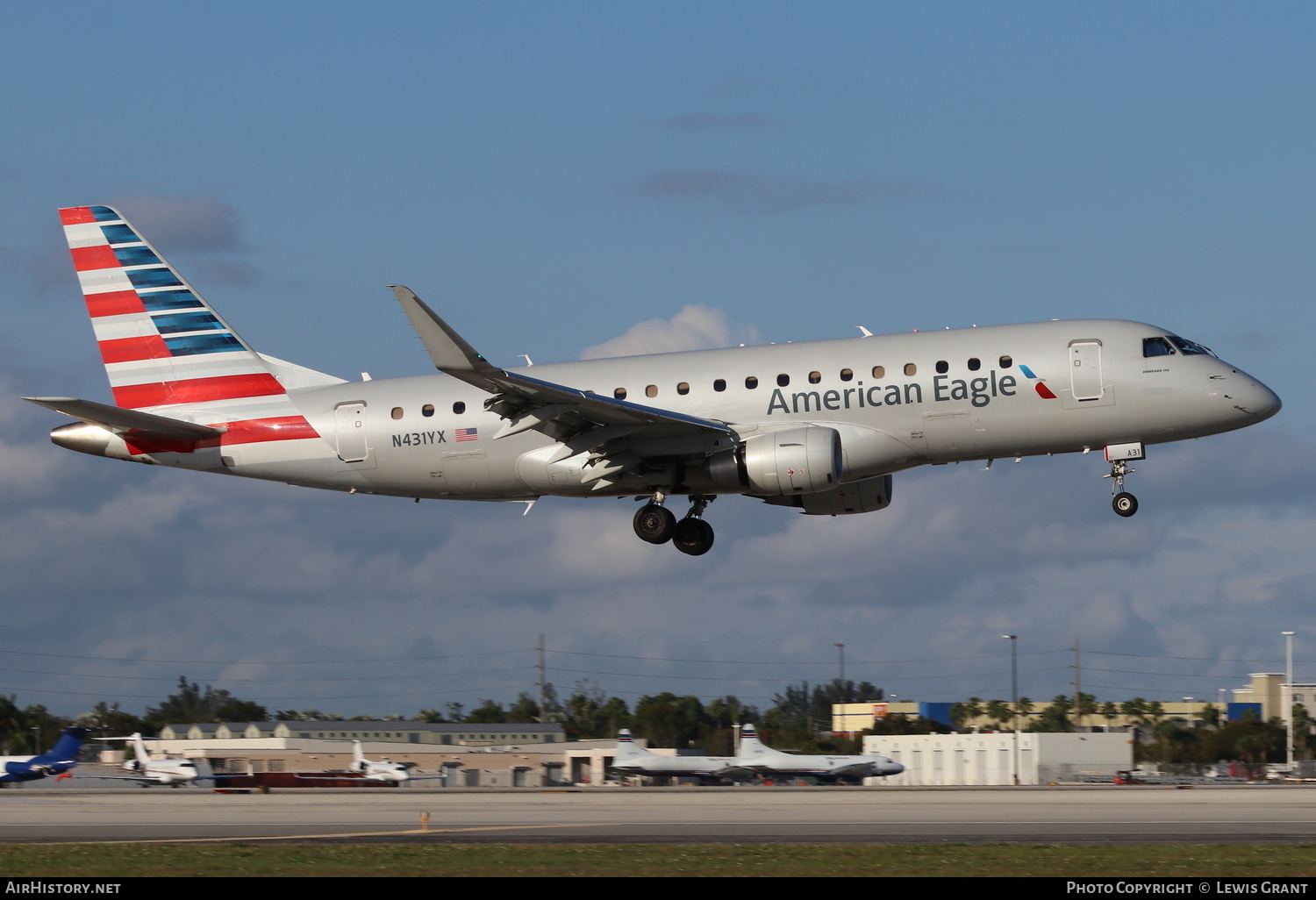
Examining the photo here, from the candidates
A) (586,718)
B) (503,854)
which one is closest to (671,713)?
(586,718)

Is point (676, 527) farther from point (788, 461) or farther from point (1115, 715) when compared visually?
point (1115, 715)

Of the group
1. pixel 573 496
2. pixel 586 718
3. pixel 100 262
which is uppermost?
pixel 100 262

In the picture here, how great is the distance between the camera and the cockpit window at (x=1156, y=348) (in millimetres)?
33688

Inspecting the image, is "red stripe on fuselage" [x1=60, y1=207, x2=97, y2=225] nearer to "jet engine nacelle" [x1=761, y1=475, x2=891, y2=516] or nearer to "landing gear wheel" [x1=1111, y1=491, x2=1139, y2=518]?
"jet engine nacelle" [x1=761, y1=475, x2=891, y2=516]

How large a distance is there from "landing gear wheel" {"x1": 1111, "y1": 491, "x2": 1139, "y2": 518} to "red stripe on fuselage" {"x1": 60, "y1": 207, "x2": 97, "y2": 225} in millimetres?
28511

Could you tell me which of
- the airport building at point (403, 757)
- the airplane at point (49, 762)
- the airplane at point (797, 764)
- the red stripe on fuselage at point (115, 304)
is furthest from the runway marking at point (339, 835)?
the airport building at point (403, 757)

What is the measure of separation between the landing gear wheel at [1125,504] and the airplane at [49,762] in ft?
140

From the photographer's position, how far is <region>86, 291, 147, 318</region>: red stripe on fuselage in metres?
41.2

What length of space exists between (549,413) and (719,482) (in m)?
4.37

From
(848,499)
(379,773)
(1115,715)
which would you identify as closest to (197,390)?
(848,499)

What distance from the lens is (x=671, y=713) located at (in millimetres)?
129000

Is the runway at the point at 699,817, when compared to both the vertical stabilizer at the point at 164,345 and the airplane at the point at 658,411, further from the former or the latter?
the vertical stabilizer at the point at 164,345
